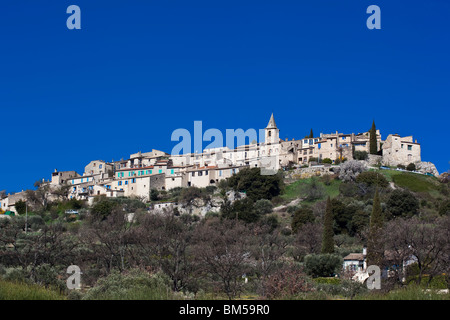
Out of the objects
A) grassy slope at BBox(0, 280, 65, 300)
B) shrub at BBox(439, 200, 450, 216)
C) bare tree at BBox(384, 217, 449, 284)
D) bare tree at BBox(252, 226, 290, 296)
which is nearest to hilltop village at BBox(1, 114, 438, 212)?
shrub at BBox(439, 200, 450, 216)

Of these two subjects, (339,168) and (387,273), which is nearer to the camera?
Result: (387,273)

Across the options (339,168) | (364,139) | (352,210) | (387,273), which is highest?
(364,139)

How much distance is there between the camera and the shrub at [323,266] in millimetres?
43625

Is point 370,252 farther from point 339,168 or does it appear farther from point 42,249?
point 339,168

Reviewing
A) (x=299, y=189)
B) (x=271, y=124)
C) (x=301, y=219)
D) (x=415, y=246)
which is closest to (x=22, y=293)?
(x=415, y=246)

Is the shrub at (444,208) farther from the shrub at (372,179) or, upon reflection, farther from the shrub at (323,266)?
the shrub at (323,266)

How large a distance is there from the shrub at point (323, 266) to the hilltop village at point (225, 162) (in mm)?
40605

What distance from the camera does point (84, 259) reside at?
43781mm

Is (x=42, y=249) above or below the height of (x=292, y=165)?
below

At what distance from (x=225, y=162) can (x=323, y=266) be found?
4892 cm

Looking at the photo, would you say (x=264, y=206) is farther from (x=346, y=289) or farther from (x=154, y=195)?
(x=346, y=289)

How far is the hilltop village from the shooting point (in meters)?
86.6

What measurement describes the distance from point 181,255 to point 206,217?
29512 millimetres
